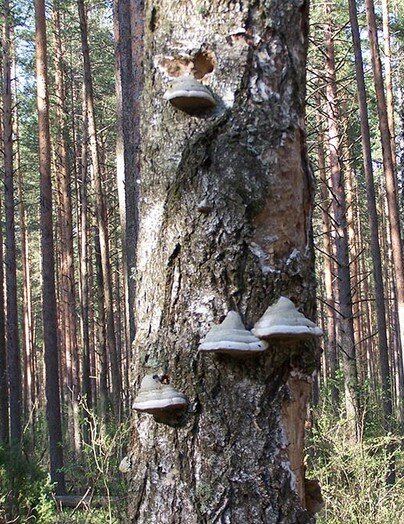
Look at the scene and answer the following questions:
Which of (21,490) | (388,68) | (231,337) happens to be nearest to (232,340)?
(231,337)

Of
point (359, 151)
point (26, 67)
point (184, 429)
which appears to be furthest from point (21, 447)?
point (359, 151)

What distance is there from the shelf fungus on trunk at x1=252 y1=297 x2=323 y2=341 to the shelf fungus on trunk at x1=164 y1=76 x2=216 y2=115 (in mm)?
562

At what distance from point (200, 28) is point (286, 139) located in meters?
0.40

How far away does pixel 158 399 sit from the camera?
5.32ft

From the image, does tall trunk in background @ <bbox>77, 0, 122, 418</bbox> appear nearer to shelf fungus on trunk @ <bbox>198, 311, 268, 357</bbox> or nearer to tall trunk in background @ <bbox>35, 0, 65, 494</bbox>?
tall trunk in background @ <bbox>35, 0, 65, 494</bbox>

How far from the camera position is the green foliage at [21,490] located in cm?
826

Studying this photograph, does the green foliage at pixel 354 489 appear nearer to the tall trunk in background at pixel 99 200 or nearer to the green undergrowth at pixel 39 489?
the green undergrowth at pixel 39 489

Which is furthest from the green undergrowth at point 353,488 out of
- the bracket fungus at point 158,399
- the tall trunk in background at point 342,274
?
the bracket fungus at point 158,399

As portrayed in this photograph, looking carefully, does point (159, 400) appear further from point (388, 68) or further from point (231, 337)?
point (388, 68)

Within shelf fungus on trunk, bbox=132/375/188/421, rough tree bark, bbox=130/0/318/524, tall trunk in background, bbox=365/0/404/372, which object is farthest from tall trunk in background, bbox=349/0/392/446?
shelf fungus on trunk, bbox=132/375/188/421

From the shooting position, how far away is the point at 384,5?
18.2 meters

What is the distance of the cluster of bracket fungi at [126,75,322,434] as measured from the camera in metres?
1.59

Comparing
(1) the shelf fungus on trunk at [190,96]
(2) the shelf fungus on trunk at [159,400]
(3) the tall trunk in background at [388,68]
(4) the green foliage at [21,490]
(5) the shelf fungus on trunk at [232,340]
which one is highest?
(3) the tall trunk in background at [388,68]

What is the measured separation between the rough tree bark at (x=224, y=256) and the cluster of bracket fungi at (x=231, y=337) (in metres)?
0.04
